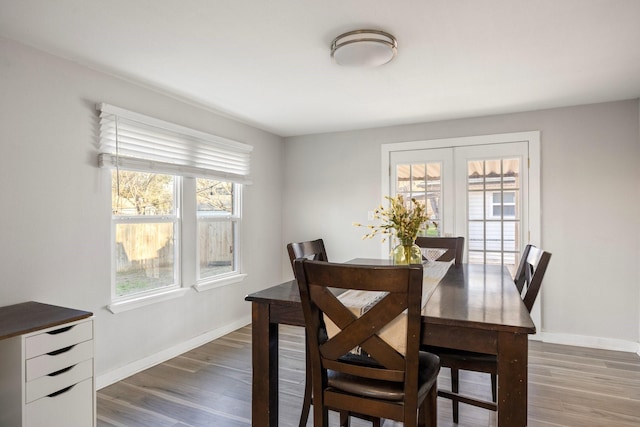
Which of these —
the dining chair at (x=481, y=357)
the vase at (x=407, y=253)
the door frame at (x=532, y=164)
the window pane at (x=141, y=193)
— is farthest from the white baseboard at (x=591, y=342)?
the window pane at (x=141, y=193)

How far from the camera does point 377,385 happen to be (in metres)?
1.45

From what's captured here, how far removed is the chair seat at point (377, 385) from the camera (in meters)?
1.41

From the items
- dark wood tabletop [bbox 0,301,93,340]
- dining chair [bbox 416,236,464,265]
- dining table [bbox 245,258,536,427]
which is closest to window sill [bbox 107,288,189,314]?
dark wood tabletop [bbox 0,301,93,340]

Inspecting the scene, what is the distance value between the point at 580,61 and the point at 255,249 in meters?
3.57

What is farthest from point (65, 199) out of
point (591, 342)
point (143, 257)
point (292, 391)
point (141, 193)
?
point (591, 342)

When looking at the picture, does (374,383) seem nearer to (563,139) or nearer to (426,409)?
(426,409)

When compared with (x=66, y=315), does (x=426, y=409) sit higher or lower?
lower

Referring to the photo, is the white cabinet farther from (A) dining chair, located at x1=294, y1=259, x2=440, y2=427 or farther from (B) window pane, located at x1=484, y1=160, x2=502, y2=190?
(B) window pane, located at x1=484, y1=160, x2=502, y2=190

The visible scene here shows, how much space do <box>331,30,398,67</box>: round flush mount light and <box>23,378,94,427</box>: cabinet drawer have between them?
96.1 inches

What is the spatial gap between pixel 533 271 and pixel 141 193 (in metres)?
2.97

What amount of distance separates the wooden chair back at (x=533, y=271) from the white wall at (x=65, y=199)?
111 inches

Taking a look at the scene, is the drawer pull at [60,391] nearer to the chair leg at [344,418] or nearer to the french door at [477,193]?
the chair leg at [344,418]

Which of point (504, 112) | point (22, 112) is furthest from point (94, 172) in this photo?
point (504, 112)

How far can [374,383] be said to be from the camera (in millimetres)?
1466
